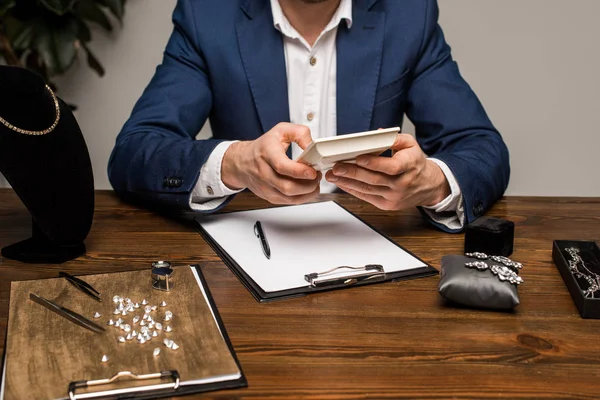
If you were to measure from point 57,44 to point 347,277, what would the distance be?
6.38ft

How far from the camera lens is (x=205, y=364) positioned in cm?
80

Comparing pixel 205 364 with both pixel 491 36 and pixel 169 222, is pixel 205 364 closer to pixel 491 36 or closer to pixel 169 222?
pixel 169 222

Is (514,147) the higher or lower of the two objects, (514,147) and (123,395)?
the lower

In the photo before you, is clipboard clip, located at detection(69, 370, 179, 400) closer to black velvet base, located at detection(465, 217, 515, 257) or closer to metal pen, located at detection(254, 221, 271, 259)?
metal pen, located at detection(254, 221, 271, 259)

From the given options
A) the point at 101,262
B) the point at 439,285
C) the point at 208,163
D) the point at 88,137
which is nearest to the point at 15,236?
the point at 101,262

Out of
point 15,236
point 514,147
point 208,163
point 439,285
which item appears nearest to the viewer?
point 439,285

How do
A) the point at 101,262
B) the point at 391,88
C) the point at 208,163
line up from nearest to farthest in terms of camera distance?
the point at 101,262, the point at 208,163, the point at 391,88

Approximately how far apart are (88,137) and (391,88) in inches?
66.6

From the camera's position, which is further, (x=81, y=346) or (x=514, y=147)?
(x=514, y=147)

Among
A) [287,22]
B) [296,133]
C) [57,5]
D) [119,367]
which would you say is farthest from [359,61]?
[57,5]

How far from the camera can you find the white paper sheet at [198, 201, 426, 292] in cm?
108

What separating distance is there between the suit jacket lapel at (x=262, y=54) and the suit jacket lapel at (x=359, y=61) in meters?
0.14

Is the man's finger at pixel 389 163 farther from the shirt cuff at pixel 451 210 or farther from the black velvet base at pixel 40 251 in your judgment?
the black velvet base at pixel 40 251

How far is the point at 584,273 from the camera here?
1.05 metres
